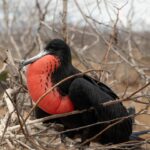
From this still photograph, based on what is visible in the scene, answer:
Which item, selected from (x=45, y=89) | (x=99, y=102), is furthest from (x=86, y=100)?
(x=45, y=89)

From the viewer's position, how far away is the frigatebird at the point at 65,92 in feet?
6.42

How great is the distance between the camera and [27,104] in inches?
100

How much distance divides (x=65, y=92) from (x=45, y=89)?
0.11 metres

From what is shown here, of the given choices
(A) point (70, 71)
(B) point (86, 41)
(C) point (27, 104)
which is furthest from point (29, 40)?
(A) point (70, 71)

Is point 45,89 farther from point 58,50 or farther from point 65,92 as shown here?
point 58,50

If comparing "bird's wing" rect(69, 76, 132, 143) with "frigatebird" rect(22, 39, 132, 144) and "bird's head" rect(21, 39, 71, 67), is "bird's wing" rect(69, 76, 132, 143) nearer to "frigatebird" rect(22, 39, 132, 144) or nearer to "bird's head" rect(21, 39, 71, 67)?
"frigatebird" rect(22, 39, 132, 144)

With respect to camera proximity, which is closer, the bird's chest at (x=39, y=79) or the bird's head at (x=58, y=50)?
the bird's chest at (x=39, y=79)

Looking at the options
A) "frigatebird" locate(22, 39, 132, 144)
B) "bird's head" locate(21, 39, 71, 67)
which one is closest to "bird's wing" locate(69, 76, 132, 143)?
"frigatebird" locate(22, 39, 132, 144)

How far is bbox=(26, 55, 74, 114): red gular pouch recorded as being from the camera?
76.5 inches

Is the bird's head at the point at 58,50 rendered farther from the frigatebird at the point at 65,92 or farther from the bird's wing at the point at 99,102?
the bird's wing at the point at 99,102

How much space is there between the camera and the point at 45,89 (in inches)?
77.0

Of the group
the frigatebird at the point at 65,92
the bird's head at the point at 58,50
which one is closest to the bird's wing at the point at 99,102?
the frigatebird at the point at 65,92

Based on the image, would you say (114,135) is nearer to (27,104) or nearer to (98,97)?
(98,97)

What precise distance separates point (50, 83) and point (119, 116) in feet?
1.22
